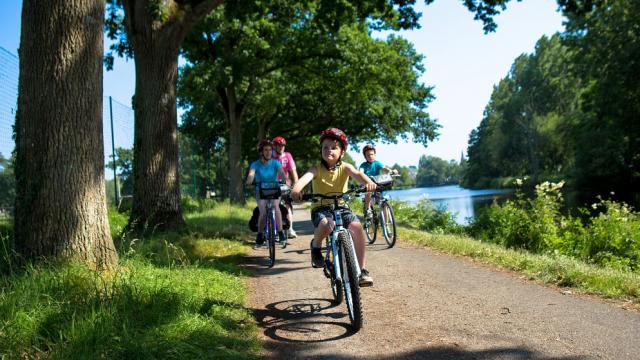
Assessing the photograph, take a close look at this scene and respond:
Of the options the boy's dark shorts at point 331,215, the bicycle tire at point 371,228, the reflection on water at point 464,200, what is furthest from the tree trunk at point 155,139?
the reflection on water at point 464,200

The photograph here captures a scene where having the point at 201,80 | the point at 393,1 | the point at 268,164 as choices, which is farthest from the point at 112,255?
the point at 201,80

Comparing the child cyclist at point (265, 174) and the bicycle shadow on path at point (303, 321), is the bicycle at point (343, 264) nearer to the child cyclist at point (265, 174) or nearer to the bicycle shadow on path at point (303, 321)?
the bicycle shadow on path at point (303, 321)

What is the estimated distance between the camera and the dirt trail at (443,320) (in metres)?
3.62

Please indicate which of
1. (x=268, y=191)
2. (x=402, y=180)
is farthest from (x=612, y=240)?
(x=402, y=180)

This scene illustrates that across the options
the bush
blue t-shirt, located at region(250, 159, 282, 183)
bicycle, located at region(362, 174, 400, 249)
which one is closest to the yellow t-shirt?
blue t-shirt, located at region(250, 159, 282, 183)

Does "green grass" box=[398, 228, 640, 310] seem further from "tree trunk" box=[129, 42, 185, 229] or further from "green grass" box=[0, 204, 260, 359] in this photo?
"tree trunk" box=[129, 42, 185, 229]

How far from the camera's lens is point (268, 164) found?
8.38 m

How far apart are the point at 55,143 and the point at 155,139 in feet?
13.2

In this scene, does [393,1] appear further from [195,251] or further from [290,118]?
[290,118]

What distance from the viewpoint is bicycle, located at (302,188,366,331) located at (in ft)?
13.5

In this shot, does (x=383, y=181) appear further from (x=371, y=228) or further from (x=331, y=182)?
(x=371, y=228)

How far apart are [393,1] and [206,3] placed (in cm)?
561

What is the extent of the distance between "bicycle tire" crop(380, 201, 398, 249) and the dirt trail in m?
2.29

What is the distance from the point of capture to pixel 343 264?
4.37 metres
